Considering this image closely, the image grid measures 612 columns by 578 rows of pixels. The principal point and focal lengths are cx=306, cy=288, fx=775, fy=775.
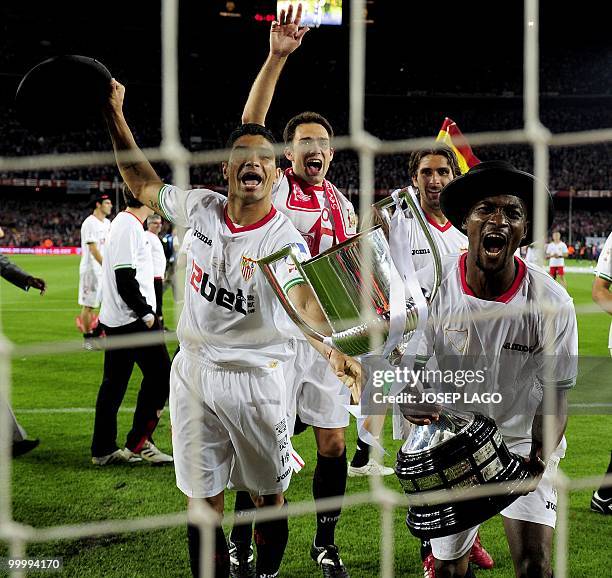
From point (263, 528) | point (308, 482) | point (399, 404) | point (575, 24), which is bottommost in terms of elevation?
point (308, 482)

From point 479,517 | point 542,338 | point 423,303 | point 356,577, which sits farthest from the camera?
point 356,577

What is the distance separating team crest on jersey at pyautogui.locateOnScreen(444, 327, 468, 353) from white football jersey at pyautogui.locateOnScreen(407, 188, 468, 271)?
893mm

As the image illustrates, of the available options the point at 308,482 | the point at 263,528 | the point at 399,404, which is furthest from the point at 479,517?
the point at 308,482

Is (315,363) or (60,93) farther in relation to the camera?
(315,363)

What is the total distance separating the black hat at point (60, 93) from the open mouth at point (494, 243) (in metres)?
1.14

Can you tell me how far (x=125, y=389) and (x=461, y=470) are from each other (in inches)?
89.0

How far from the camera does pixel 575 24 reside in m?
25.1

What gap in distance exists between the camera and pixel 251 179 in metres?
2.32

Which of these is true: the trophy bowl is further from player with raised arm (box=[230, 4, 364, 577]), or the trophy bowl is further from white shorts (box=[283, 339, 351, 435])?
white shorts (box=[283, 339, 351, 435])

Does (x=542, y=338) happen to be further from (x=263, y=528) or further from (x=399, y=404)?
(x=263, y=528)

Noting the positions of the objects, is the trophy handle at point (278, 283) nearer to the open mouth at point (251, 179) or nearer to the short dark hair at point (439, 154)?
the open mouth at point (251, 179)

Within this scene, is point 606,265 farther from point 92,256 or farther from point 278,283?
point 92,256

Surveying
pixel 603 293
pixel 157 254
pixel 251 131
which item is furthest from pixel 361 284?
pixel 157 254

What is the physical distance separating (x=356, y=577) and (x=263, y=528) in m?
0.40
